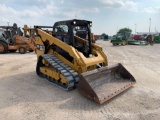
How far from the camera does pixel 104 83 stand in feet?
19.4

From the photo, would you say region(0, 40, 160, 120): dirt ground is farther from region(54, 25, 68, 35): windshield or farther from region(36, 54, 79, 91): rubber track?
region(54, 25, 68, 35): windshield

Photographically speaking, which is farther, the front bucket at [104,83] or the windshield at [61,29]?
the windshield at [61,29]

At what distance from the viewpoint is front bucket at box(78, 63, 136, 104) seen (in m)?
4.98

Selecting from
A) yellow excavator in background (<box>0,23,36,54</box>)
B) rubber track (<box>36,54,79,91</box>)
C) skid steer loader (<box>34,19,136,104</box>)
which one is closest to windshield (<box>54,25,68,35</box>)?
skid steer loader (<box>34,19,136,104</box>)

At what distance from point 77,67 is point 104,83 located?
0.94 m

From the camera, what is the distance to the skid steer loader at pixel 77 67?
531 centimetres

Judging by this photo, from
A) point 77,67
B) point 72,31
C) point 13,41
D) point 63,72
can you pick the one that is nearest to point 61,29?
point 72,31

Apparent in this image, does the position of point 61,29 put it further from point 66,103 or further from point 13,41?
point 13,41

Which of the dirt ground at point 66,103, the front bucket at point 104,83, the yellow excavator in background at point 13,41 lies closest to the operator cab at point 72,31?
the front bucket at point 104,83

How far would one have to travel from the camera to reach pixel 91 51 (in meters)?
7.13

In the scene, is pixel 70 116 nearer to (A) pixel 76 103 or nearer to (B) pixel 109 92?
(A) pixel 76 103

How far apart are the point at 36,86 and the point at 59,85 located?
787 millimetres

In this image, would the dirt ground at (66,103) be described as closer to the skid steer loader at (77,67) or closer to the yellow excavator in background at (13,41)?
the skid steer loader at (77,67)

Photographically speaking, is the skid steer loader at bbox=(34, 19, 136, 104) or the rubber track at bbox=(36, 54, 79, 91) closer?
the skid steer loader at bbox=(34, 19, 136, 104)
